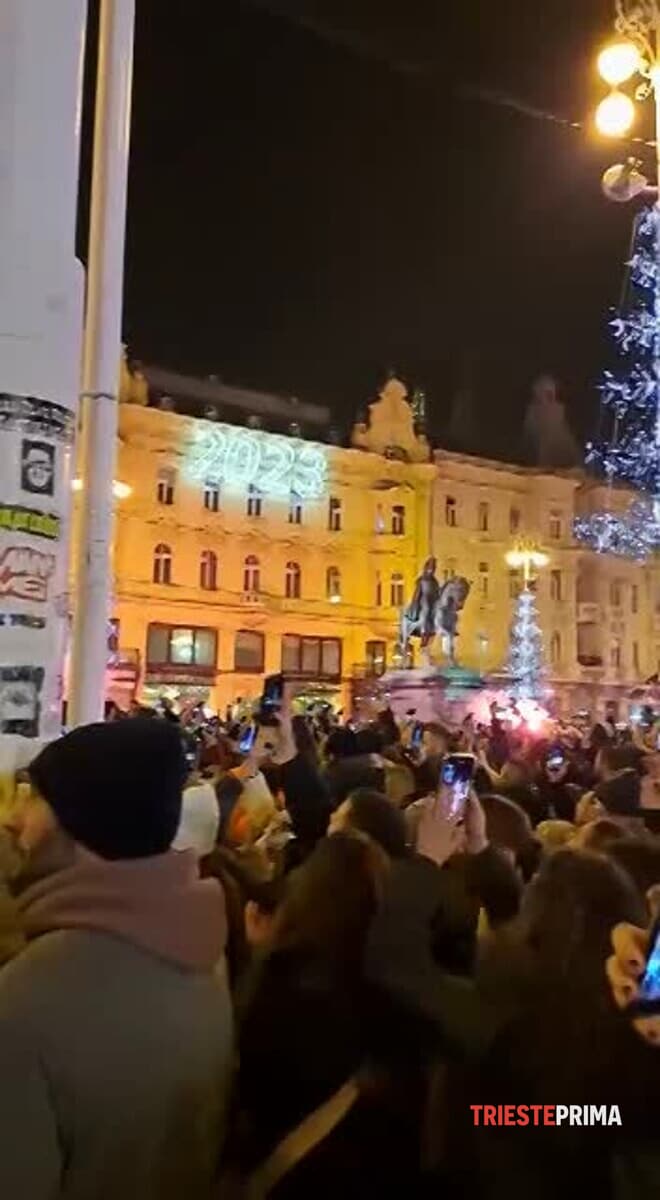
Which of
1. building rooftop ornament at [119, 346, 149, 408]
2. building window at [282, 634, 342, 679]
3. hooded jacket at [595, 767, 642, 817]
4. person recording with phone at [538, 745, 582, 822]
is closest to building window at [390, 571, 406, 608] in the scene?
building window at [282, 634, 342, 679]

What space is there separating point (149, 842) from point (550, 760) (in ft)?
25.0

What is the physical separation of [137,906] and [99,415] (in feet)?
16.1

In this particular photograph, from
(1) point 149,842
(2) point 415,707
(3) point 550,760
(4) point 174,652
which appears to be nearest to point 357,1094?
(1) point 149,842

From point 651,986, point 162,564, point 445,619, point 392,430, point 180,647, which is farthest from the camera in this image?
point 392,430

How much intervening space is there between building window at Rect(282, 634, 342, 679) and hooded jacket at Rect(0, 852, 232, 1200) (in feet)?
170

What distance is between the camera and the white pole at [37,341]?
19.9 feet

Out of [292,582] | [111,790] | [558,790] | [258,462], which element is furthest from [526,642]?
[111,790]

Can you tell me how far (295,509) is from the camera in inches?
2222

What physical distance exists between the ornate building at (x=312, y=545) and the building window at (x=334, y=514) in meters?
0.09

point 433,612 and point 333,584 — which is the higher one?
point 333,584

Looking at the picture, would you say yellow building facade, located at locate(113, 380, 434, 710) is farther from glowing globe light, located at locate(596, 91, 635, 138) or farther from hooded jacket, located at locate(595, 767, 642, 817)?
hooded jacket, located at locate(595, 767, 642, 817)

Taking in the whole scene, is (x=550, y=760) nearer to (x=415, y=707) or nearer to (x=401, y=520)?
(x=415, y=707)

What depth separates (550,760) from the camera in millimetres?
9680

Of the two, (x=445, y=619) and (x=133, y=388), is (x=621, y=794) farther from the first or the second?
(x=133, y=388)
